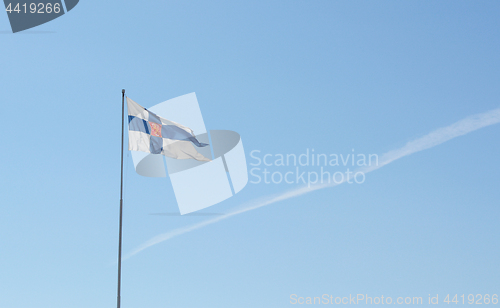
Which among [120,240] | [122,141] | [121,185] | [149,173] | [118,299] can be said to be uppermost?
[149,173]

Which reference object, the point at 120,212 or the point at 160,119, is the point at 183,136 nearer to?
the point at 160,119

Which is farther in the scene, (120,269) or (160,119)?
(160,119)

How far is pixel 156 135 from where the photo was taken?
3528 centimetres

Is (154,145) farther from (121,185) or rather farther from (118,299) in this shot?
(118,299)

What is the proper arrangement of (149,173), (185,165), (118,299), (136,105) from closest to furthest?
(118,299)
(136,105)
(149,173)
(185,165)

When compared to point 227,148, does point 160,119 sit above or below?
below

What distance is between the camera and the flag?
112 feet

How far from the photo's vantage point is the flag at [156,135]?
34188mm

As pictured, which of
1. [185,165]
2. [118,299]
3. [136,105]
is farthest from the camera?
[185,165]

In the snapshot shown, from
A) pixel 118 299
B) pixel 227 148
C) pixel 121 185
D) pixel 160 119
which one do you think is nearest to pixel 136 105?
pixel 160 119

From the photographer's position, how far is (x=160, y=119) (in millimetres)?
35938

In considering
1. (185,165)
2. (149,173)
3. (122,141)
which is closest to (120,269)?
(122,141)

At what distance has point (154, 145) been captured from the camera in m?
35.1

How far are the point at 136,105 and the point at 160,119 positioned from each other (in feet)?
6.34
